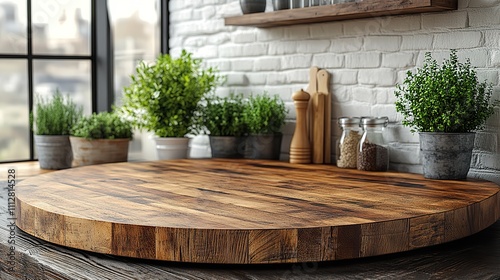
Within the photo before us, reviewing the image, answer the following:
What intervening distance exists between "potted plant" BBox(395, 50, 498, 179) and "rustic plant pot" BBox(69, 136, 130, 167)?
130 centimetres

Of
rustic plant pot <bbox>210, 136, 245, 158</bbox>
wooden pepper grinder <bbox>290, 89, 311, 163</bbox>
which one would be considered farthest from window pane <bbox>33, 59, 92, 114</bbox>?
wooden pepper grinder <bbox>290, 89, 311, 163</bbox>

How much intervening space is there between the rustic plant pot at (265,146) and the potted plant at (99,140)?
1.83 feet

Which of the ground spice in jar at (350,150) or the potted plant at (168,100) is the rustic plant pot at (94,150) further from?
the ground spice in jar at (350,150)

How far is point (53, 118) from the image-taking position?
298 cm

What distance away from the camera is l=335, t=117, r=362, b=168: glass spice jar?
8.41ft

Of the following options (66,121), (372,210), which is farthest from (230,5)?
(372,210)

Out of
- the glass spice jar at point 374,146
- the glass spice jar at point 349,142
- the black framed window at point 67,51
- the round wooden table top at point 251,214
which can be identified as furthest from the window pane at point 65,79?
the glass spice jar at point 374,146

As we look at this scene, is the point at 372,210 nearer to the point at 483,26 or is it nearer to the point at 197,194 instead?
the point at 197,194

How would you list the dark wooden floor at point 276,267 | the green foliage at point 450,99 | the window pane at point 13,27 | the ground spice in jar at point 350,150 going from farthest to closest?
the window pane at point 13,27, the ground spice in jar at point 350,150, the green foliage at point 450,99, the dark wooden floor at point 276,267

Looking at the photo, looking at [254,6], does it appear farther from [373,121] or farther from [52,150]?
[52,150]

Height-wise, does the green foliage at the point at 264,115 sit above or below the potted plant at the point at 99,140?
Answer: above

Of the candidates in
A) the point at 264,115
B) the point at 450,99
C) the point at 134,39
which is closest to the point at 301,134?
the point at 264,115

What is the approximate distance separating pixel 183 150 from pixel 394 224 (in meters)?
1.63

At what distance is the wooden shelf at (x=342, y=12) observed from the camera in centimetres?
229
